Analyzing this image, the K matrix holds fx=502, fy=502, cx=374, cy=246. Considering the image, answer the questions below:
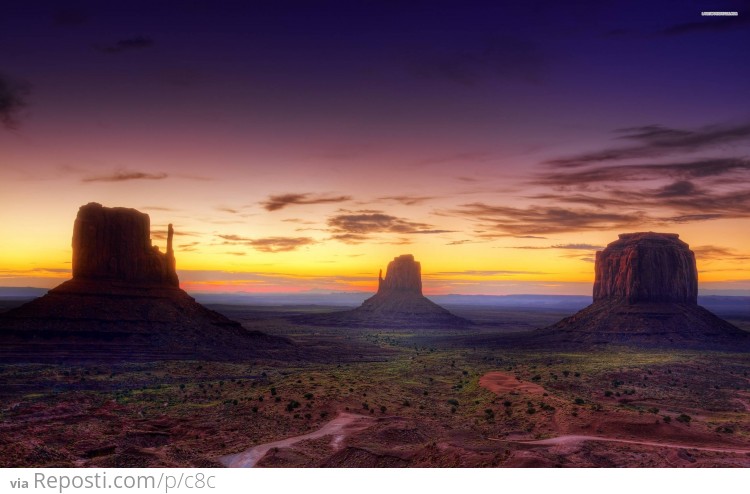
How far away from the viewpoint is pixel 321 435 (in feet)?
85.1

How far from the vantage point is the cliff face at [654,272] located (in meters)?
102

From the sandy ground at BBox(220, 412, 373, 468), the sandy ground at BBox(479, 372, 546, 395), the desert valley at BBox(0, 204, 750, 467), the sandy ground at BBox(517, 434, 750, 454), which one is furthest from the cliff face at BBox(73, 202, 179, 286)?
the sandy ground at BBox(517, 434, 750, 454)

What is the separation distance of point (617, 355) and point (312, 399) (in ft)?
174

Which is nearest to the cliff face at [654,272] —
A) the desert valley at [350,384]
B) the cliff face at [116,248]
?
the desert valley at [350,384]

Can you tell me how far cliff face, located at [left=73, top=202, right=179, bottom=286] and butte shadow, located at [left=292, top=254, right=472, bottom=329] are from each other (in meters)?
83.4

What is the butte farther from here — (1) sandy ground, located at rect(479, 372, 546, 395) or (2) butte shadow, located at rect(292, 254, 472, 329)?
(2) butte shadow, located at rect(292, 254, 472, 329)

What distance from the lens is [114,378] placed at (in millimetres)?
47906

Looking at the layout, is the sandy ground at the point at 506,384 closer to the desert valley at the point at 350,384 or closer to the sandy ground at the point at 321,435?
the desert valley at the point at 350,384

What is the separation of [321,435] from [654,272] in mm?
96527

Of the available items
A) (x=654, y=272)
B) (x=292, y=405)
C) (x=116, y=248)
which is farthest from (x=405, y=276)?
(x=292, y=405)

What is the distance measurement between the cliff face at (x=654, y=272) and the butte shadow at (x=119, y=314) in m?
70.9

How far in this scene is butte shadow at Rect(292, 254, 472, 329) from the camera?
527ft
